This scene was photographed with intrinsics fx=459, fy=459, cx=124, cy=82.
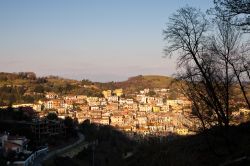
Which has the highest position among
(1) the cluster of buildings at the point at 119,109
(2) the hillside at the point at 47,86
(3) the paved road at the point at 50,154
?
(2) the hillside at the point at 47,86

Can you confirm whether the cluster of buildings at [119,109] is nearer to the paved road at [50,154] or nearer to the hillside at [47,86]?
the hillside at [47,86]

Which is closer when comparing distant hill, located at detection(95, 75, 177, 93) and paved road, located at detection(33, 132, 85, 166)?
paved road, located at detection(33, 132, 85, 166)

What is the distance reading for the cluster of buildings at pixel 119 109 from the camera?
83.7 meters

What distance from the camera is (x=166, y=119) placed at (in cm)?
8644

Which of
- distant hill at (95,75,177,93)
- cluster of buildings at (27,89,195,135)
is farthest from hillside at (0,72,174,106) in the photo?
cluster of buildings at (27,89,195,135)

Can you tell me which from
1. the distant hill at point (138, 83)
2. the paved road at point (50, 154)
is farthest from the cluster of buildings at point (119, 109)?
the paved road at point (50, 154)

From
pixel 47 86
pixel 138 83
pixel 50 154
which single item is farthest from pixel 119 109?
pixel 50 154

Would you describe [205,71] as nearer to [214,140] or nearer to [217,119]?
[217,119]

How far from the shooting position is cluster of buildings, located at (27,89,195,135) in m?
83.7

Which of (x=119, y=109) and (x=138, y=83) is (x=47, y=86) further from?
(x=138, y=83)

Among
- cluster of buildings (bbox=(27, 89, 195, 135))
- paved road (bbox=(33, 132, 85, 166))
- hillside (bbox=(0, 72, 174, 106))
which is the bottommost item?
paved road (bbox=(33, 132, 85, 166))

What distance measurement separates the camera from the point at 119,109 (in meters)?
115

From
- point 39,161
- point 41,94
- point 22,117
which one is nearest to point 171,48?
point 39,161

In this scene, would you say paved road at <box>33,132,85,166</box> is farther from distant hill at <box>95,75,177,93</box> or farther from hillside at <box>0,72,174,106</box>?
distant hill at <box>95,75,177,93</box>
